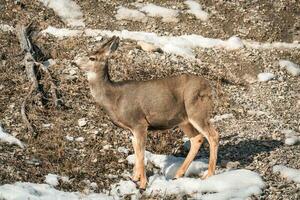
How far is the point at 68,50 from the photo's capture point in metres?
16.4

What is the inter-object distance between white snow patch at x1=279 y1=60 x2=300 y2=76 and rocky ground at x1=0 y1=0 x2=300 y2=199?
169 millimetres

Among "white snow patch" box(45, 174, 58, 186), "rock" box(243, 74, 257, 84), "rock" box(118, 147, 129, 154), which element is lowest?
"white snow patch" box(45, 174, 58, 186)

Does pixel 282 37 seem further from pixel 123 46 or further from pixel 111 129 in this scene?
pixel 111 129

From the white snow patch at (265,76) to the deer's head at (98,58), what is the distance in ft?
20.8

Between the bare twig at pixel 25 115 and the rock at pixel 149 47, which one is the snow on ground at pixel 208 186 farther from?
the rock at pixel 149 47

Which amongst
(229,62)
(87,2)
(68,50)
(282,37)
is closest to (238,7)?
(282,37)

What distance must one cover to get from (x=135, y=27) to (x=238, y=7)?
344 cm

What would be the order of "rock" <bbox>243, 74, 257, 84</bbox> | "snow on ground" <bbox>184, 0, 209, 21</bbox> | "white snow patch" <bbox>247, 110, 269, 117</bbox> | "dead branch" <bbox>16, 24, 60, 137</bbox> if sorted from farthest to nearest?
"snow on ground" <bbox>184, 0, 209, 21</bbox>, "rock" <bbox>243, 74, 257, 84</bbox>, "white snow patch" <bbox>247, 110, 269, 117</bbox>, "dead branch" <bbox>16, 24, 60, 137</bbox>

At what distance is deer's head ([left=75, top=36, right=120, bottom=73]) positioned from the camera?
34.2ft

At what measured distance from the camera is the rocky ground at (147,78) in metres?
11.2

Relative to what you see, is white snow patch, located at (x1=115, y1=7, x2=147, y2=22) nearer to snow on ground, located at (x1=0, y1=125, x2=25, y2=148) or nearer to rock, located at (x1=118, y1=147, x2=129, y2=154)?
rock, located at (x1=118, y1=147, x2=129, y2=154)

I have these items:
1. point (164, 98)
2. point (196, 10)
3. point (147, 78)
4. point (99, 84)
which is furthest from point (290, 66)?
point (99, 84)

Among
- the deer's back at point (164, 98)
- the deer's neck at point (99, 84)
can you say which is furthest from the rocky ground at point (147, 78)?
the deer's neck at point (99, 84)

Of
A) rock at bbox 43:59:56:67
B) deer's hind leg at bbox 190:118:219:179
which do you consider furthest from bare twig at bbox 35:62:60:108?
deer's hind leg at bbox 190:118:219:179
